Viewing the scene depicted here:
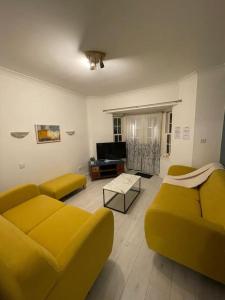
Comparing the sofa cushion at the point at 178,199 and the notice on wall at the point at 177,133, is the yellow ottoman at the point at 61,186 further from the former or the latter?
the notice on wall at the point at 177,133

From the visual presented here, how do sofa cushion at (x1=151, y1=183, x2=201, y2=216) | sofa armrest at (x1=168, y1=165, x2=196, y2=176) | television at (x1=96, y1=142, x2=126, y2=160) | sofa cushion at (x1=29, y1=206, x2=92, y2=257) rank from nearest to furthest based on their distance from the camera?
1. sofa cushion at (x1=29, y1=206, x2=92, y2=257)
2. sofa cushion at (x1=151, y1=183, x2=201, y2=216)
3. sofa armrest at (x1=168, y1=165, x2=196, y2=176)
4. television at (x1=96, y1=142, x2=126, y2=160)

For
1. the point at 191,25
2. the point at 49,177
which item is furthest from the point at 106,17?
the point at 49,177

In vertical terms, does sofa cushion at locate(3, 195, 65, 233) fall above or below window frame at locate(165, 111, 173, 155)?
below

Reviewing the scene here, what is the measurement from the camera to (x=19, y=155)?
246cm

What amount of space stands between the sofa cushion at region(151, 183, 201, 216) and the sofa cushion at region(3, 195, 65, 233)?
140 centimetres

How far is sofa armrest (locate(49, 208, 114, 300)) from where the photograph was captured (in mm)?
924

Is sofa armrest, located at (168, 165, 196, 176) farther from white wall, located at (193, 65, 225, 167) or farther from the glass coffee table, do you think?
the glass coffee table

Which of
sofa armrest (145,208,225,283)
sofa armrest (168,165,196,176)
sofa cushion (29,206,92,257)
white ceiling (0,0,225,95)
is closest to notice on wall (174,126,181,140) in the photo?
sofa armrest (168,165,196,176)

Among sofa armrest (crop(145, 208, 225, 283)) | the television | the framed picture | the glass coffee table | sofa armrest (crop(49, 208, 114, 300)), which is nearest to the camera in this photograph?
sofa armrest (crop(49, 208, 114, 300))

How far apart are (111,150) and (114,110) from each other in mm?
1191

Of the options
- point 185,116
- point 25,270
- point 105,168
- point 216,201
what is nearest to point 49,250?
point 25,270

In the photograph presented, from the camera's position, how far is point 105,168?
152 inches

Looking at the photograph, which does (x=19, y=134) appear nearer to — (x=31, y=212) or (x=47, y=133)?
(x=47, y=133)

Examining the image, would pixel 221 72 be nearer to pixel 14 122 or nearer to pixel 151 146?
pixel 151 146
